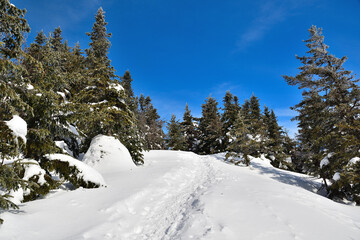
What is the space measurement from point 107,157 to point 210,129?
2536cm

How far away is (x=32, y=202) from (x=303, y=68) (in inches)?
750

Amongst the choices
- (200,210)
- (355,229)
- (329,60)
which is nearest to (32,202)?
(200,210)

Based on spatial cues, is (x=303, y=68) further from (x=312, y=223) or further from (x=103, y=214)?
(x=103, y=214)

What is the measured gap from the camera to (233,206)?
5629 mm

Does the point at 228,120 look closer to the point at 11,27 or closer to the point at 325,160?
the point at 325,160

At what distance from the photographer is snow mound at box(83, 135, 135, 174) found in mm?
11203

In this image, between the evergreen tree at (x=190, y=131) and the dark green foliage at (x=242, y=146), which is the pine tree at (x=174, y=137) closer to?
the evergreen tree at (x=190, y=131)

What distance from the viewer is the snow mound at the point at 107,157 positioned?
11203 mm

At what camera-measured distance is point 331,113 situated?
41.2 feet

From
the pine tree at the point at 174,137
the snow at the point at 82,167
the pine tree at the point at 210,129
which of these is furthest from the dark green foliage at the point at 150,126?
the snow at the point at 82,167

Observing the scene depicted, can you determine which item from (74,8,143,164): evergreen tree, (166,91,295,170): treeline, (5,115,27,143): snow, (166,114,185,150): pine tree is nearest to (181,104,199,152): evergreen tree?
(166,91,295,170): treeline

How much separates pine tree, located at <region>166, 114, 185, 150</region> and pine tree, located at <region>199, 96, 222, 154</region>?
481 centimetres

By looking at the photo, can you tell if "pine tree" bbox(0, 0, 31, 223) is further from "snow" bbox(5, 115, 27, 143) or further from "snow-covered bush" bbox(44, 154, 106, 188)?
"snow-covered bush" bbox(44, 154, 106, 188)

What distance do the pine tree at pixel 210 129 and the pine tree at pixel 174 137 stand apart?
15.8 ft
